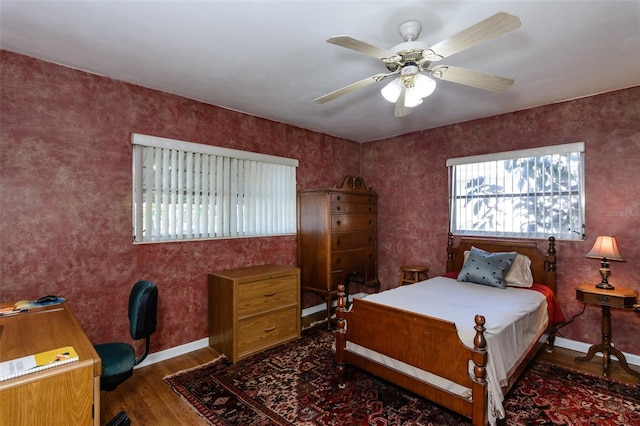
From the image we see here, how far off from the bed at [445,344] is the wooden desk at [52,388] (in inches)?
68.3

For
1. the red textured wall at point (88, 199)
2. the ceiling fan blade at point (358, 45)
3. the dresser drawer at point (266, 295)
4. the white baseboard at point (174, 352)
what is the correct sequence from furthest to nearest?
the dresser drawer at point (266, 295)
the white baseboard at point (174, 352)
the red textured wall at point (88, 199)
the ceiling fan blade at point (358, 45)

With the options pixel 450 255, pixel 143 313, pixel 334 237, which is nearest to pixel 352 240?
pixel 334 237

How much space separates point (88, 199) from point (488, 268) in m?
3.85

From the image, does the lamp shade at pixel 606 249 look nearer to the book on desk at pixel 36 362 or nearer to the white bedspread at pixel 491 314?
the white bedspread at pixel 491 314

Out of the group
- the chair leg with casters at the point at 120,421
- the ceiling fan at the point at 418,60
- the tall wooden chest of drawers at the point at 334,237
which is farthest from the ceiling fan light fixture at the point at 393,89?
the chair leg with casters at the point at 120,421

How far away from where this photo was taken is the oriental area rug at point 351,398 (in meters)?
2.13

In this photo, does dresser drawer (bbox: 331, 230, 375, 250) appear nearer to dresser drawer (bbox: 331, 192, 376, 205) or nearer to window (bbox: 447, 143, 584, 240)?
dresser drawer (bbox: 331, 192, 376, 205)

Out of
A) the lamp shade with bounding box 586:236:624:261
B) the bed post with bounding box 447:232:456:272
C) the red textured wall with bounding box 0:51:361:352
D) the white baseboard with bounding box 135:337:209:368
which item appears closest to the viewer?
the red textured wall with bounding box 0:51:361:352

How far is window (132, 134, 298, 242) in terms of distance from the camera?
9.78 ft

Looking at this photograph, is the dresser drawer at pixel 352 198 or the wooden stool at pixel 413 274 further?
A: the wooden stool at pixel 413 274

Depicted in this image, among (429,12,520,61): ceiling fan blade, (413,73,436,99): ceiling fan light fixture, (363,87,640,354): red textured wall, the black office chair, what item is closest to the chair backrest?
the black office chair

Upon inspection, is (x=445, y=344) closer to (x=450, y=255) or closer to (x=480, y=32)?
(x=480, y=32)

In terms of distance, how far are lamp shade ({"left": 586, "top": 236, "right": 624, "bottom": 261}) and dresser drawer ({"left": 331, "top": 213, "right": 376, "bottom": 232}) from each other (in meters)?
2.44

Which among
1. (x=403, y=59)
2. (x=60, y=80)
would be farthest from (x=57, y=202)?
(x=403, y=59)
